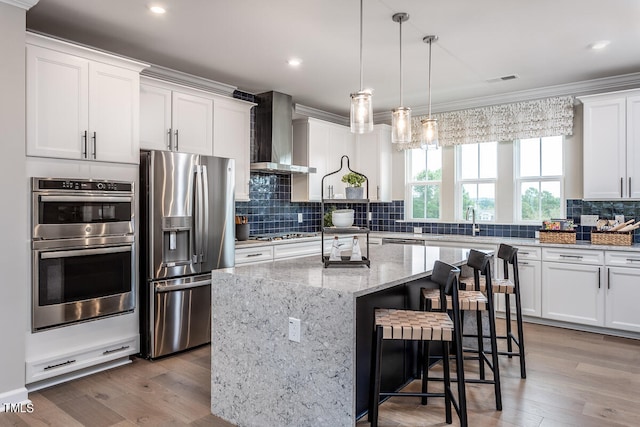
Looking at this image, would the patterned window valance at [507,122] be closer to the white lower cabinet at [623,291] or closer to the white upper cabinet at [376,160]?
A: the white upper cabinet at [376,160]

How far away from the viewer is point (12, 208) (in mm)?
2693

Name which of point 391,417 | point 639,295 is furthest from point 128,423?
point 639,295

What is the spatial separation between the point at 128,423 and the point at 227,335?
766 millimetres

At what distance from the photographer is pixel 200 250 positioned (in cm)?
379

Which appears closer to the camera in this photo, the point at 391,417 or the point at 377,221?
the point at 391,417

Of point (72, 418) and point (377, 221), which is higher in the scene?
point (377, 221)

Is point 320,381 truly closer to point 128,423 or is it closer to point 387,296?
point 387,296

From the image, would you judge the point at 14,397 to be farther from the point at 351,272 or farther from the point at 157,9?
the point at 157,9

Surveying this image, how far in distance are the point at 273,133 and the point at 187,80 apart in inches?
42.9

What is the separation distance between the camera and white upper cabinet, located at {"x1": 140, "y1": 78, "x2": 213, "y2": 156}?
3.82 m

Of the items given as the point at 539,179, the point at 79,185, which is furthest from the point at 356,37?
the point at 539,179

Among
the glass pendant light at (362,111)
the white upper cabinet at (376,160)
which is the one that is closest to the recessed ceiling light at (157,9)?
the glass pendant light at (362,111)

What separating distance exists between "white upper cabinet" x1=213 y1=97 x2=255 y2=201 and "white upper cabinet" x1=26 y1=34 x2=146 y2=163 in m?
1.06

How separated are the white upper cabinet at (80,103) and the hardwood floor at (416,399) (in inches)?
64.3
